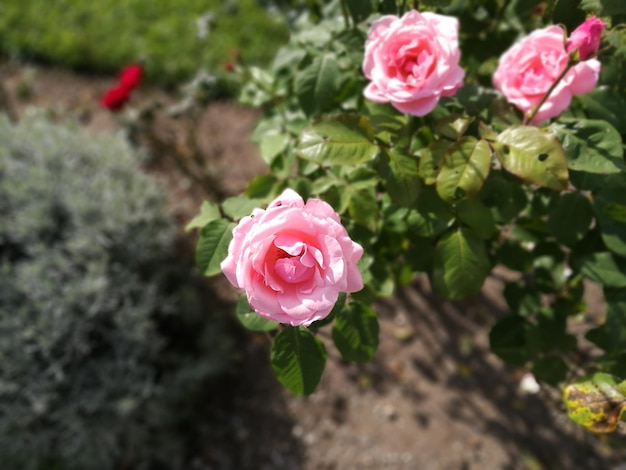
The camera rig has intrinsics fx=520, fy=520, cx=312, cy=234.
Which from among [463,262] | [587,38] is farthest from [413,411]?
[587,38]

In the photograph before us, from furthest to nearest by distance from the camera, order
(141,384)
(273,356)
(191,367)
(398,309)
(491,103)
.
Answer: (398,309) → (191,367) → (141,384) → (491,103) → (273,356)

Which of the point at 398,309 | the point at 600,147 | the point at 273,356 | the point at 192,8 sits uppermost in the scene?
the point at 600,147

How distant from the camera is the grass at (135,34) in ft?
10.8

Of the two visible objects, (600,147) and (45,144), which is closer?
(600,147)

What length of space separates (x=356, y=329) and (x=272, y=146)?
1.55 ft

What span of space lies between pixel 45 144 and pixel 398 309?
1859 millimetres

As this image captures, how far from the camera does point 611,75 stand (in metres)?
0.97

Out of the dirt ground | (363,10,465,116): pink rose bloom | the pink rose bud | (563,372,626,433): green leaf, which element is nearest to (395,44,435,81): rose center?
(363,10,465,116): pink rose bloom

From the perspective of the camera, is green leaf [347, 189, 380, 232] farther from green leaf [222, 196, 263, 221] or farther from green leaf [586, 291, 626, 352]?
green leaf [586, 291, 626, 352]

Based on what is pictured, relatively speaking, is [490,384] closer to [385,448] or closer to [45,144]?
[385,448]

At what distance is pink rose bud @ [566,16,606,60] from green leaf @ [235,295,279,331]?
61cm

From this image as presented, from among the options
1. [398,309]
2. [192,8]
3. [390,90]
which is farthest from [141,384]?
[192,8]

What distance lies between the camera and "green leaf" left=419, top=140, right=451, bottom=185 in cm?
84

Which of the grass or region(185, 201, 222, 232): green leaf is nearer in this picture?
region(185, 201, 222, 232): green leaf
